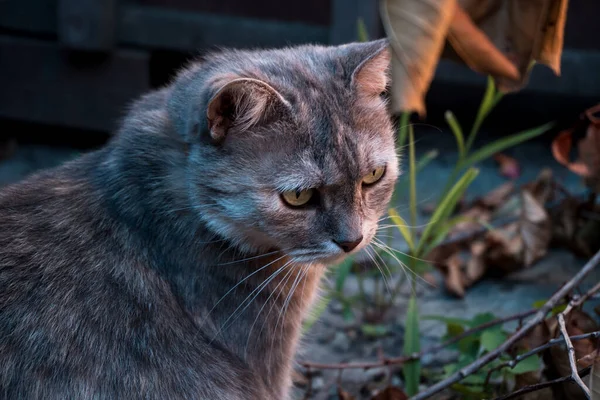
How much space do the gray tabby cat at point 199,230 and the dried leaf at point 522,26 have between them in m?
0.38

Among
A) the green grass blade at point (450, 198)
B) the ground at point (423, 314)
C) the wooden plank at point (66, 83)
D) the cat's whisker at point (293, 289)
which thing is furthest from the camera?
the wooden plank at point (66, 83)

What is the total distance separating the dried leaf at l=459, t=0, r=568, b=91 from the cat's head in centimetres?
38

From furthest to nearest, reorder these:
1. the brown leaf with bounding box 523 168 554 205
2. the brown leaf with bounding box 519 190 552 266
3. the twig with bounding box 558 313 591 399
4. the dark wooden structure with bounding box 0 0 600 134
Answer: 1. the dark wooden structure with bounding box 0 0 600 134
2. the brown leaf with bounding box 523 168 554 205
3. the brown leaf with bounding box 519 190 552 266
4. the twig with bounding box 558 313 591 399

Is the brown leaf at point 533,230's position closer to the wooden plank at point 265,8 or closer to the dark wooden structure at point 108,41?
the dark wooden structure at point 108,41

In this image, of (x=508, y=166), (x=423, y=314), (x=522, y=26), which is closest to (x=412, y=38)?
(x=522, y=26)

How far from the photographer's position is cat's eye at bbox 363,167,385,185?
2.13 meters

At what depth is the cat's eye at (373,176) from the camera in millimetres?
2131

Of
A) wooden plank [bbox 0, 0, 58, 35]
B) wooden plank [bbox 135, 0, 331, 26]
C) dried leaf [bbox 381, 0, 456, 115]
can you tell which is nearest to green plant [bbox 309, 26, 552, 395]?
dried leaf [bbox 381, 0, 456, 115]

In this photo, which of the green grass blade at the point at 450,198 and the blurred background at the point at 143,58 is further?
the blurred background at the point at 143,58

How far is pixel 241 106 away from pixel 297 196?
0.28 metres

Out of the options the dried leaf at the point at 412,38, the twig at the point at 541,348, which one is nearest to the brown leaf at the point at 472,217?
the twig at the point at 541,348

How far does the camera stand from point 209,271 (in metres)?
2.13

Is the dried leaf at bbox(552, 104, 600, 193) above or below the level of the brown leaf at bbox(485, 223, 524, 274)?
above

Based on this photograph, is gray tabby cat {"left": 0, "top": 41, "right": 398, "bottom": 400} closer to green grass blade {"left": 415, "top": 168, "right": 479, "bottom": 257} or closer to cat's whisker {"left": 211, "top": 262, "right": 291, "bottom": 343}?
cat's whisker {"left": 211, "top": 262, "right": 291, "bottom": 343}
